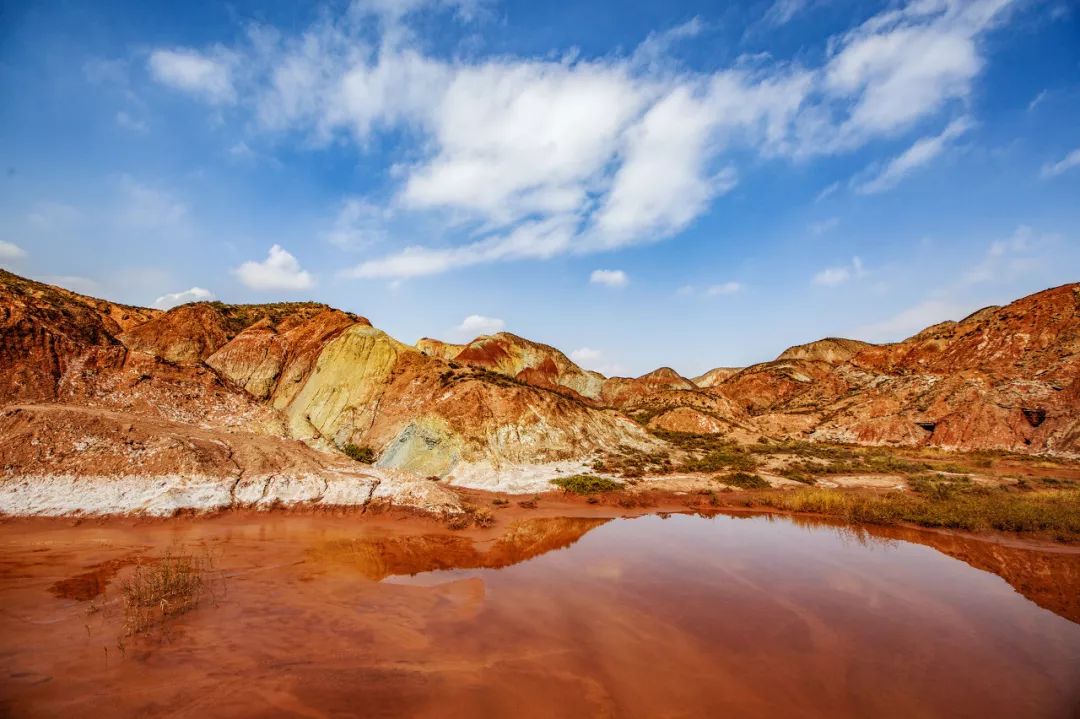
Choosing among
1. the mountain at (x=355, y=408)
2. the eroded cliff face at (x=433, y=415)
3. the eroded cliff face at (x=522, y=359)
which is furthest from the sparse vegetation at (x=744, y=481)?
the eroded cliff face at (x=522, y=359)

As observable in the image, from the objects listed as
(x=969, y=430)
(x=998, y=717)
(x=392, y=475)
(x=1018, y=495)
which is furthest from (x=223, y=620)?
(x=969, y=430)

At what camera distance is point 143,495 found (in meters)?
12.6

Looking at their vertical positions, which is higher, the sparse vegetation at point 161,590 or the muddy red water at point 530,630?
the sparse vegetation at point 161,590

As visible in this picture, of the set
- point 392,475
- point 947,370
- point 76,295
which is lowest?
point 392,475

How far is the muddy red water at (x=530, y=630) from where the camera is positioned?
221 inches

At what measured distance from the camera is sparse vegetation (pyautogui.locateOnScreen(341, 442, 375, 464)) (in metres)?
21.9

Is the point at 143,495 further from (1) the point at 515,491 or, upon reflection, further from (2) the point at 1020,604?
(2) the point at 1020,604

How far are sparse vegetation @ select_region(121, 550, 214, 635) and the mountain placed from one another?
459cm

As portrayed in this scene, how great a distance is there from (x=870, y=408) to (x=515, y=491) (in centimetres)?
3634

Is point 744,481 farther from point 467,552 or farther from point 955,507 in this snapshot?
point 467,552

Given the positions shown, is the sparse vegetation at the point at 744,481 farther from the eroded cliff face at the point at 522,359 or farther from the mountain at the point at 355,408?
the eroded cliff face at the point at 522,359

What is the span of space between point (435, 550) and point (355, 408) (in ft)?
53.0

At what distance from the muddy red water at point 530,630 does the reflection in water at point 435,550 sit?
79 mm

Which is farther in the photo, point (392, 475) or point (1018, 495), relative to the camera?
point (1018, 495)
